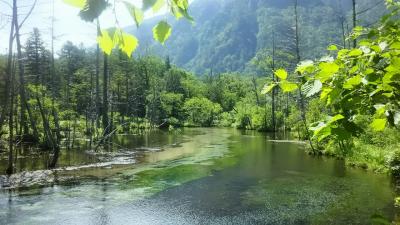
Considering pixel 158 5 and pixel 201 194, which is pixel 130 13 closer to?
pixel 158 5

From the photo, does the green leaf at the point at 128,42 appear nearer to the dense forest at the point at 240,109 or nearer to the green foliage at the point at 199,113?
the dense forest at the point at 240,109

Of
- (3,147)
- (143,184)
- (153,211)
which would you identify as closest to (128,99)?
(3,147)

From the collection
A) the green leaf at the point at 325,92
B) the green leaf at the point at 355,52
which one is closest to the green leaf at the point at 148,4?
the green leaf at the point at 325,92

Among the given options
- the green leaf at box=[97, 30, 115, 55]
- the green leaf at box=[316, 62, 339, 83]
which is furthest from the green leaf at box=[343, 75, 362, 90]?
the green leaf at box=[97, 30, 115, 55]

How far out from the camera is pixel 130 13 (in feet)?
3.79

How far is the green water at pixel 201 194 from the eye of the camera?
11680 mm

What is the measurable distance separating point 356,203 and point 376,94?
13258 mm

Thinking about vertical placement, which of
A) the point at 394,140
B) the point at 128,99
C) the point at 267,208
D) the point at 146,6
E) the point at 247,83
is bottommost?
the point at 267,208

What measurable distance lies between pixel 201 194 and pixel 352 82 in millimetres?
13745

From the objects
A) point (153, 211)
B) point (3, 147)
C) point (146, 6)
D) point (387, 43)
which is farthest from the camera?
point (3, 147)

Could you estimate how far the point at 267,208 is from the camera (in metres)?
12.8

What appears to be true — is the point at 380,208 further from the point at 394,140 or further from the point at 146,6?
the point at 146,6

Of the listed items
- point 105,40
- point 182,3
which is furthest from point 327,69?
point 105,40

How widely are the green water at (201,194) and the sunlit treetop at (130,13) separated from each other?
10.8 meters
